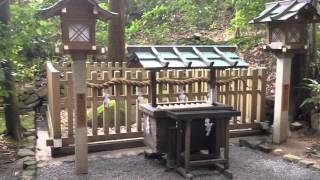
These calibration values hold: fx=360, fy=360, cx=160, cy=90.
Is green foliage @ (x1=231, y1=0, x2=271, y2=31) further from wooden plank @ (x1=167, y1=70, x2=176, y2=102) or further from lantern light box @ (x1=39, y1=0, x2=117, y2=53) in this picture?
lantern light box @ (x1=39, y1=0, x2=117, y2=53)

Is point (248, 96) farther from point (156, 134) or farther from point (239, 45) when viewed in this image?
point (239, 45)

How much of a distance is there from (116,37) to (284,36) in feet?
17.6

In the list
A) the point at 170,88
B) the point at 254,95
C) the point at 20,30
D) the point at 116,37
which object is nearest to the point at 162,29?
the point at 116,37

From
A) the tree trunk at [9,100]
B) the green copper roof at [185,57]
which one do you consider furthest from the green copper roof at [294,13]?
the tree trunk at [9,100]

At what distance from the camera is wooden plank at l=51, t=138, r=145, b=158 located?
5.94 m

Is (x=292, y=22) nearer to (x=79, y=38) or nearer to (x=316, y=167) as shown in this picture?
(x=316, y=167)

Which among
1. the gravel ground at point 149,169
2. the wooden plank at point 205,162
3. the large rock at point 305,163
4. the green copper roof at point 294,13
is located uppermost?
the green copper roof at point 294,13

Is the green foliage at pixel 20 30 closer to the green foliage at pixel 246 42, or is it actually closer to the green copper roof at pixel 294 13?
the green copper roof at pixel 294 13

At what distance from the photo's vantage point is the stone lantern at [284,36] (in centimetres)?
616

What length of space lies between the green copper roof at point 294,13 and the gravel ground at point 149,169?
2.37 meters

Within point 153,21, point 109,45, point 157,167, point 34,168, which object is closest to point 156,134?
point 157,167

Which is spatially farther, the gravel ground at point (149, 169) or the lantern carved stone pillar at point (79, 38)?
the gravel ground at point (149, 169)

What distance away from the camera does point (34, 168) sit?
17.2 ft

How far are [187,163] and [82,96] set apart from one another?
5.75ft
